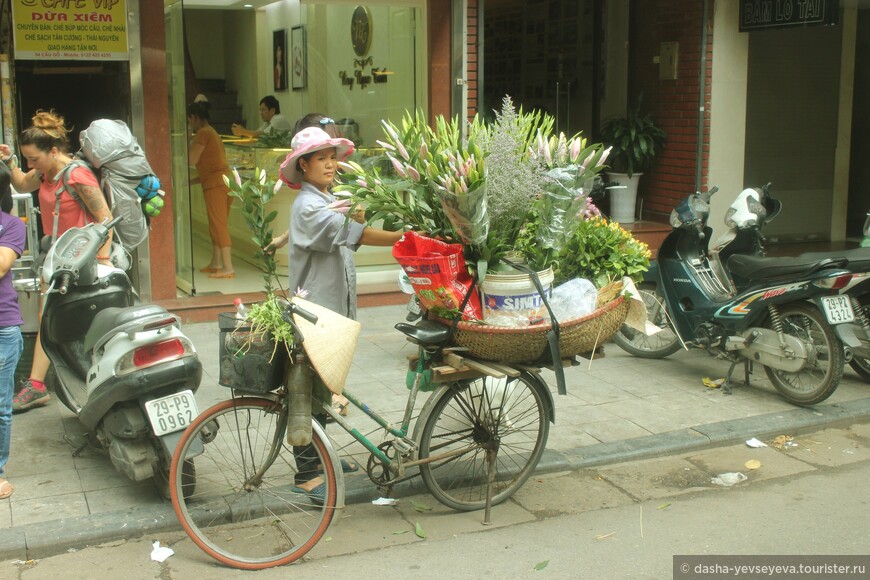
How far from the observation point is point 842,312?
21.6ft

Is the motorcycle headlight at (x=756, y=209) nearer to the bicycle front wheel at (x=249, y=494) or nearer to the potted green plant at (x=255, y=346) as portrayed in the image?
the bicycle front wheel at (x=249, y=494)

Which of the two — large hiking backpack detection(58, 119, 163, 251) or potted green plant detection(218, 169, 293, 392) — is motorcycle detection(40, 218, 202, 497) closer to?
potted green plant detection(218, 169, 293, 392)

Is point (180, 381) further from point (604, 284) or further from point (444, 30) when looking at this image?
point (444, 30)

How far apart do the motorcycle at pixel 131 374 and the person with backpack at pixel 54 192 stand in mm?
662

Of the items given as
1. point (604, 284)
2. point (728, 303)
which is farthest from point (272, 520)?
point (728, 303)

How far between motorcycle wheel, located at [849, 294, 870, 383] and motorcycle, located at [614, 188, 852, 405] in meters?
0.71

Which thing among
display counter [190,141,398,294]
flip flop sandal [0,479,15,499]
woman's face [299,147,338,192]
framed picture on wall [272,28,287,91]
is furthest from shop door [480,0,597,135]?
flip flop sandal [0,479,15,499]

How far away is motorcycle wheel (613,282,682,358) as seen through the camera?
786 cm

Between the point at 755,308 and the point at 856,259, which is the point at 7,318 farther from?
the point at 856,259

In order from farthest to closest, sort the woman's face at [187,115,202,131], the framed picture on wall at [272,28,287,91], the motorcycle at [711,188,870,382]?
1. the framed picture on wall at [272,28,287,91]
2. the woman's face at [187,115,202,131]
3. the motorcycle at [711,188,870,382]

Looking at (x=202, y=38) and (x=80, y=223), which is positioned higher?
(x=202, y=38)

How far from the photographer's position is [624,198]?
36.6ft

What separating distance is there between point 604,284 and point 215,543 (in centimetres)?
228

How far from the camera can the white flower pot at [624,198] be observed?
36.5 ft
